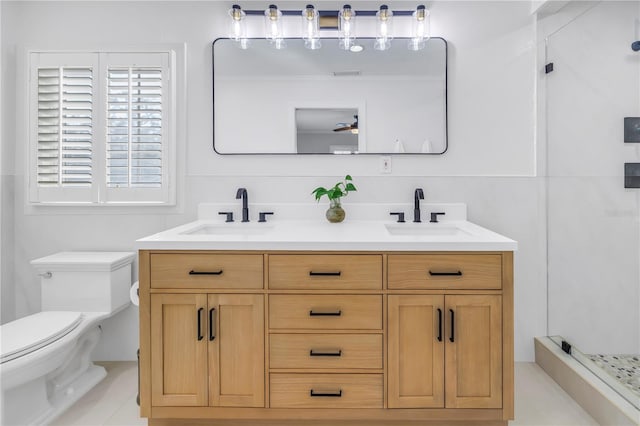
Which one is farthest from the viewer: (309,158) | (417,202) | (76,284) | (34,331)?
(309,158)

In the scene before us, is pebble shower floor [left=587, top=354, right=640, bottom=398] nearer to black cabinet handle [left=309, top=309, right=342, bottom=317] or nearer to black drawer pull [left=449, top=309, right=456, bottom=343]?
black drawer pull [left=449, top=309, right=456, bottom=343]

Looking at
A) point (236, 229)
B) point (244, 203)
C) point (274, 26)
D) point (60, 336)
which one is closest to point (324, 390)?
point (236, 229)

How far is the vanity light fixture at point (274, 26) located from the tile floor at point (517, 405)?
6.77ft

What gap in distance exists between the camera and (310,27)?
2082mm

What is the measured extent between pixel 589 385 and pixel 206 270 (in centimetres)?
180

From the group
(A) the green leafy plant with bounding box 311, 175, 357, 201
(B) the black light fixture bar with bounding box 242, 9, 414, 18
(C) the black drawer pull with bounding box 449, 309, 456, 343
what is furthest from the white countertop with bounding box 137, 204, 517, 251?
(B) the black light fixture bar with bounding box 242, 9, 414, 18

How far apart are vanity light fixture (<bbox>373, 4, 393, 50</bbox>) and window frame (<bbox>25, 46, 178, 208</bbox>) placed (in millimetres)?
1156

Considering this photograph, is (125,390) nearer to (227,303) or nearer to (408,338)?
(227,303)

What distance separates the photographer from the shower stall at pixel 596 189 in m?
1.71

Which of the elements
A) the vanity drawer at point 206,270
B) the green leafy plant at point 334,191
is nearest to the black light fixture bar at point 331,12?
the green leafy plant at point 334,191

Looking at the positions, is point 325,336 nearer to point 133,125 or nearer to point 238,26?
point 133,125

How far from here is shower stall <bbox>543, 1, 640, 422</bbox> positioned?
1.71 m

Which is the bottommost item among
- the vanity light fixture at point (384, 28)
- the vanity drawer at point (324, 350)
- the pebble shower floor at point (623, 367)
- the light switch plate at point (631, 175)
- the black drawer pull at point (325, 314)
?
the pebble shower floor at point (623, 367)

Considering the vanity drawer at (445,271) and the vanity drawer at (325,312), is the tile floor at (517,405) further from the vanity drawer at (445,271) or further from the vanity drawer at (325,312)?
the vanity drawer at (325,312)
